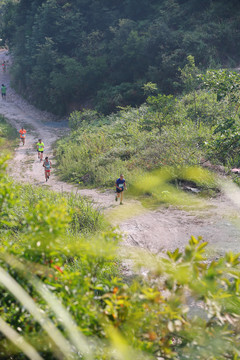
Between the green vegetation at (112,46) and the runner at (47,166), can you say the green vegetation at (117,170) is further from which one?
the runner at (47,166)

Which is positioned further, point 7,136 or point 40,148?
point 7,136

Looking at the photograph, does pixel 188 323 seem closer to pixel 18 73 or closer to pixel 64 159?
pixel 64 159

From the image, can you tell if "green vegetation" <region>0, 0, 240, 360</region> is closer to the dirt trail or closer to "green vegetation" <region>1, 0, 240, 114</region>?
"green vegetation" <region>1, 0, 240, 114</region>

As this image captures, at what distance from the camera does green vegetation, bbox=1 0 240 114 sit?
23.5 metres

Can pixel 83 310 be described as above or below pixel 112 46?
below

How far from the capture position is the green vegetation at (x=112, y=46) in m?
23.5

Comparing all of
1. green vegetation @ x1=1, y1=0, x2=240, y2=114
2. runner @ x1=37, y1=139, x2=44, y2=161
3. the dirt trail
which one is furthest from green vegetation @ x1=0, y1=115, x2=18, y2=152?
the dirt trail

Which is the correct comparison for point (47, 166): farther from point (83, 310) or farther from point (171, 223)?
point (83, 310)

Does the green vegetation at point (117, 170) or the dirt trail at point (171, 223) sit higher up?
the green vegetation at point (117, 170)

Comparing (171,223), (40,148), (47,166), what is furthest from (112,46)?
(171,223)

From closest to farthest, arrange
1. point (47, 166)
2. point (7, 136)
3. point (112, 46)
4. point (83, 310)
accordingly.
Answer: point (83, 310), point (47, 166), point (7, 136), point (112, 46)

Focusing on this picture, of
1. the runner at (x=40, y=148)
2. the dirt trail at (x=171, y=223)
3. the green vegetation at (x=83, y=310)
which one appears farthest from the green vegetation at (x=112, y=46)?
the green vegetation at (x=83, y=310)

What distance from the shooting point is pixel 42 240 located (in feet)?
9.51

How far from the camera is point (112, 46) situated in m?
26.5
